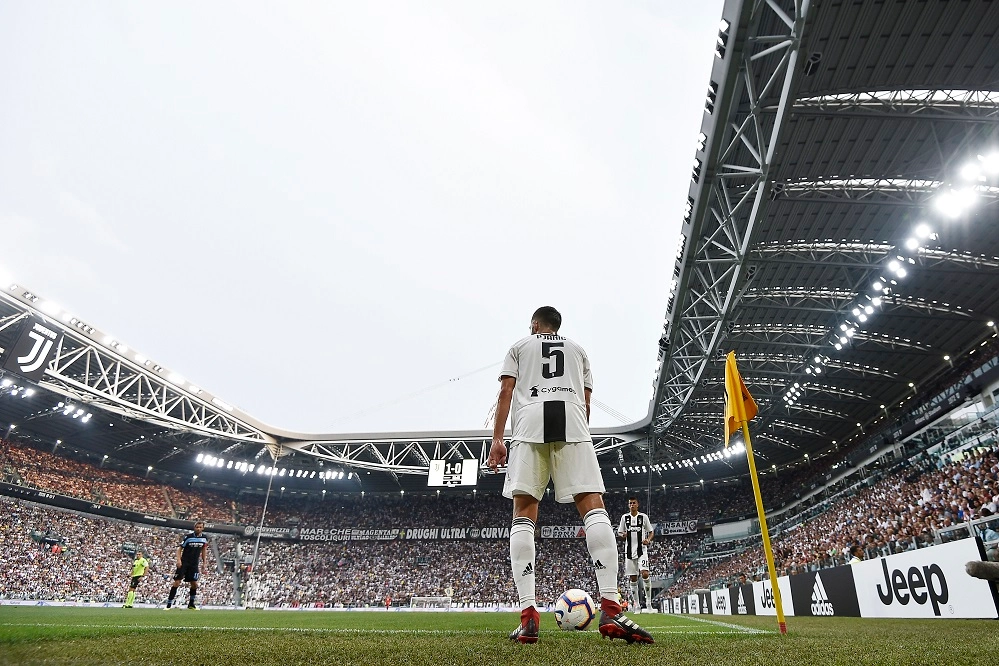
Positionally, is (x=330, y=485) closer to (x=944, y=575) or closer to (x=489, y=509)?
(x=489, y=509)

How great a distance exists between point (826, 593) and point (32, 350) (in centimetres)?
2904

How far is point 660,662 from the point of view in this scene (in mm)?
2197

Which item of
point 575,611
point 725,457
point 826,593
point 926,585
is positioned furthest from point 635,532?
point 725,457

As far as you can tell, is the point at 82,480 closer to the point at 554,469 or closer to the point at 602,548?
the point at 554,469

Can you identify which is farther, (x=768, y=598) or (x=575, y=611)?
(x=768, y=598)

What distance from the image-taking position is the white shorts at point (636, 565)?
12.4 m

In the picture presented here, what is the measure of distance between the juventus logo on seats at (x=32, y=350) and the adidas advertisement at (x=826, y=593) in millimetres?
28836

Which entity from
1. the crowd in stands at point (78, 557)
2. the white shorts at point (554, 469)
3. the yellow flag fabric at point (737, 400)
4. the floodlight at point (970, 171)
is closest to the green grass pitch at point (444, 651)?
the white shorts at point (554, 469)

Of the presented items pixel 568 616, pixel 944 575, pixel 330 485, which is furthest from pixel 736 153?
pixel 330 485

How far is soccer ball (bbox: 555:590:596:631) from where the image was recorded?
13.3ft

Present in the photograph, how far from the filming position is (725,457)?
35781 mm

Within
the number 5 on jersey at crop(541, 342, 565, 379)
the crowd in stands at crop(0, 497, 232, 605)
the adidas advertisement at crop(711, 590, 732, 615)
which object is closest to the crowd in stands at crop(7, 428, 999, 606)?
the crowd in stands at crop(0, 497, 232, 605)

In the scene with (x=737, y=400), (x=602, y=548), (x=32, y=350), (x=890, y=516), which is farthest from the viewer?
(x=32, y=350)

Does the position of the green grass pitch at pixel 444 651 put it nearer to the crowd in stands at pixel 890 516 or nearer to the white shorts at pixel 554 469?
the white shorts at pixel 554 469
